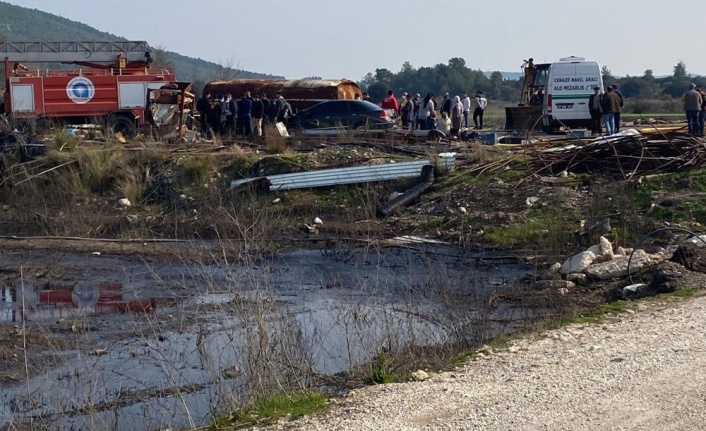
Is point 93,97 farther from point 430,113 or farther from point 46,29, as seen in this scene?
point 46,29

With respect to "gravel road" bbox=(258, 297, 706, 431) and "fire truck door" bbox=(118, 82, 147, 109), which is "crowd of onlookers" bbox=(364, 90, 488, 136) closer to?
"fire truck door" bbox=(118, 82, 147, 109)

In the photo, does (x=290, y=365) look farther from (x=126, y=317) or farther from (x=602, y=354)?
(x=126, y=317)

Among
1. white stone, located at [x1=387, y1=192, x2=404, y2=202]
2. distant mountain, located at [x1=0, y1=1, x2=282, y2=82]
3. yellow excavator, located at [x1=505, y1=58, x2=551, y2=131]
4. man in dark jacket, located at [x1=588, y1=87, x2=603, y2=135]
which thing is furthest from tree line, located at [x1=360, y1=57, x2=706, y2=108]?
distant mountain, located at [x1=0, y1=1, x2=282, y2=82]

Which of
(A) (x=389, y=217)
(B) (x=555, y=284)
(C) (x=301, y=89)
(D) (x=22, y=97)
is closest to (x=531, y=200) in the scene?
(A) (x=389, y=217)

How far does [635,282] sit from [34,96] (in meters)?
23.2

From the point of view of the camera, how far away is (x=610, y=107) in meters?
24.9

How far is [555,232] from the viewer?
55.2 feet

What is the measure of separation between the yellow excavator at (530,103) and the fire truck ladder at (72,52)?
40.2ft

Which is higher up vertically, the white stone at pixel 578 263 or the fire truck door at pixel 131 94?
the fire truck door at pixel 131 94

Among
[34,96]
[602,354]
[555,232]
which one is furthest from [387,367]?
[34,96]

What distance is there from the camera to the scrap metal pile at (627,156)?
19422mm

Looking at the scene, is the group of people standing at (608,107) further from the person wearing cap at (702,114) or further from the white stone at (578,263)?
the white stone at (578,263)

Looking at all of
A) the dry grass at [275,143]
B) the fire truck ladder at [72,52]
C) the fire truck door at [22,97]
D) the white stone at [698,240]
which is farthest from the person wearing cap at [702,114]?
the fire truck door at [22,97]

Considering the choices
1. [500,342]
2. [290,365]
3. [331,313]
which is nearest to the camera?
[290,365]
